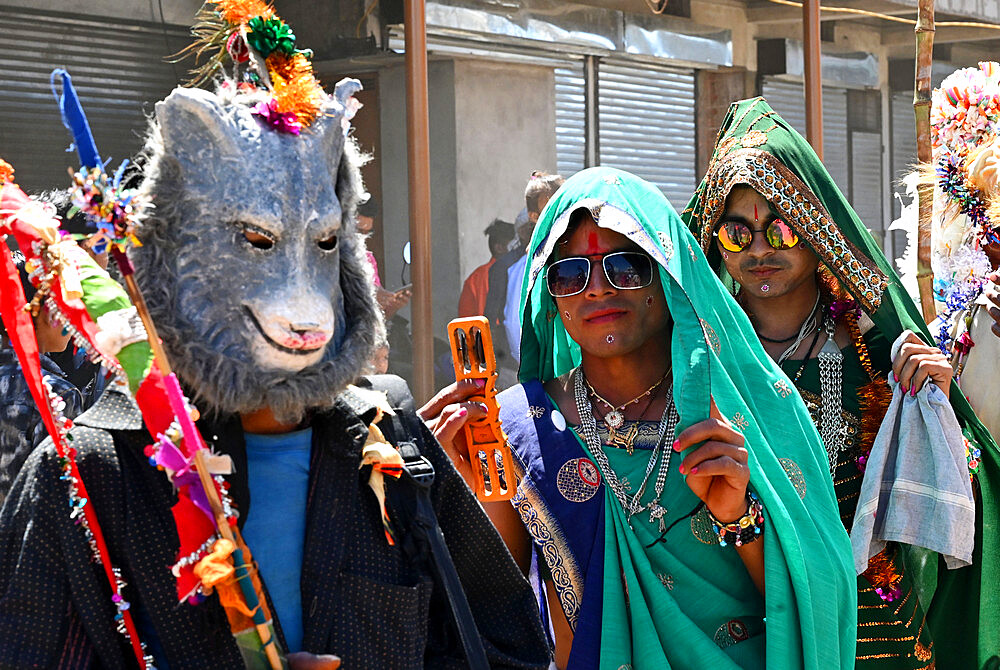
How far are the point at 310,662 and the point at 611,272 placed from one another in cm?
124

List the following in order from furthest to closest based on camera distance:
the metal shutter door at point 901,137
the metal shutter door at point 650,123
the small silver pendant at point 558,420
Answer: the metal shutter door at point 901,137
the metal shutter door at point 650,123
the small silver pendant at point 558,420

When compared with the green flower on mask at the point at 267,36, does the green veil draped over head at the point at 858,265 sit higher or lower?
lower

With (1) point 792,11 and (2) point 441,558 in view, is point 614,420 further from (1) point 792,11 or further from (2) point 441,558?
(1) point 792,11

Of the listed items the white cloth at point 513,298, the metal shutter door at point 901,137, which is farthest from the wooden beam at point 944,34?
the white cloth at point 513,298

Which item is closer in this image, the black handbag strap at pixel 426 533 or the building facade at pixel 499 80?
the black handbag strap at pixel 426 533

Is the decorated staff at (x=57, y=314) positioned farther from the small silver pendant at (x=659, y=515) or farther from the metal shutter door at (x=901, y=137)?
the metal shutter door at (x=901, y=137)

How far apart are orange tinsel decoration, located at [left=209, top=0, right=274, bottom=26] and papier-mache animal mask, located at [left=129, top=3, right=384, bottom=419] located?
13cm

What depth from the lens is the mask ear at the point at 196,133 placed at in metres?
1.84

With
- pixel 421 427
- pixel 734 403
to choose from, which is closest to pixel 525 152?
pixel 734 403

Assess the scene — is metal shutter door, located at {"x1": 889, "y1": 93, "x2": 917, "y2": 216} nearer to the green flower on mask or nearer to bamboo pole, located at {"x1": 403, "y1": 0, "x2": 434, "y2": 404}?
bamboo pole, located at {"x1": 403, "y1": 0, "x2": 434, "y2": 404}

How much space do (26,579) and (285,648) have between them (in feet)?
1.22

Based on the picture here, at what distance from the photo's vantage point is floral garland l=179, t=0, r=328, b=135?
1896 millimetres

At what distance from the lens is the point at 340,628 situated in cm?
186

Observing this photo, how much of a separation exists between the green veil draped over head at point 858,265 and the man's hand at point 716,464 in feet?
3.40
